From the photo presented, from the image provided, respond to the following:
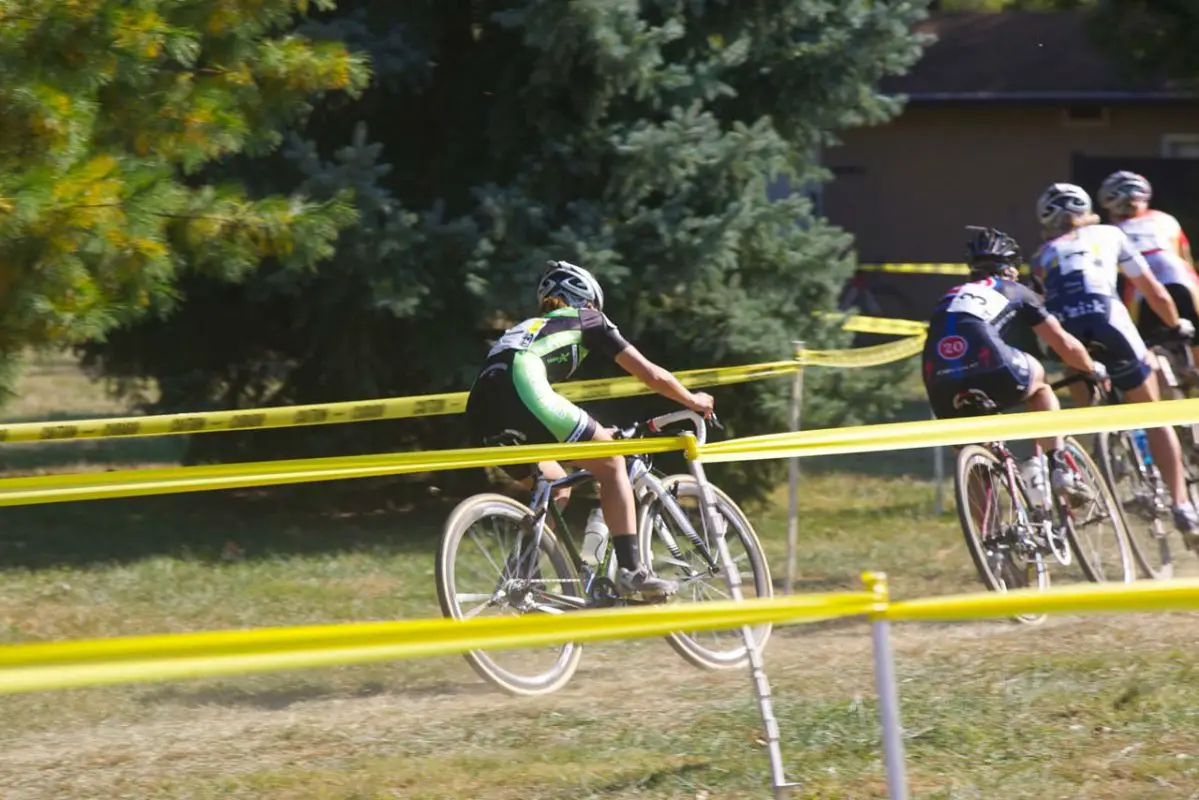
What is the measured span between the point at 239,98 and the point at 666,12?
12.9 feet

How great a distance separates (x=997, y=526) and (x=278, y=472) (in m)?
4.00

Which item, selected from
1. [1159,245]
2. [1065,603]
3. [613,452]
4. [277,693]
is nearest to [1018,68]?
Answer: [1159,245]

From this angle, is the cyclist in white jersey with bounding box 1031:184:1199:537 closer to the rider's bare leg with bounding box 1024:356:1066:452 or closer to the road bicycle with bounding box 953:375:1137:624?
the rider's bare leg with bounding box 1024:356:1066:452

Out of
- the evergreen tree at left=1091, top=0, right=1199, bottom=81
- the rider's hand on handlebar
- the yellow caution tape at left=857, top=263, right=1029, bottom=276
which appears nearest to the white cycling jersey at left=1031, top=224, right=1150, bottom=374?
the rider's hand on handlebar

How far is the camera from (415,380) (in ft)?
38.9

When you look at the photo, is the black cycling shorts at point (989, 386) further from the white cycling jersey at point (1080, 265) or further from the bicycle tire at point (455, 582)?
the bicycle tire at point (455, 582)

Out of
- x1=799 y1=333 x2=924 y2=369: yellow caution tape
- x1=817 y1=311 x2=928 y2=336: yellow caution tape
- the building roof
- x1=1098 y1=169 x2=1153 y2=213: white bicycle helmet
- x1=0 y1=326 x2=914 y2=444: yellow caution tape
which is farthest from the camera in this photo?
the building roof

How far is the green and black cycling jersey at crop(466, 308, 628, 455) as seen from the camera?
736 centimetres

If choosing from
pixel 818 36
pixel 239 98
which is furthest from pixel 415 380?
pixel 239 98

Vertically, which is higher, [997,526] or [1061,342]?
[1061,342]

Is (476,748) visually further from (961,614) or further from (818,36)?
(818,36)

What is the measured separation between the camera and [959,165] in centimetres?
2634

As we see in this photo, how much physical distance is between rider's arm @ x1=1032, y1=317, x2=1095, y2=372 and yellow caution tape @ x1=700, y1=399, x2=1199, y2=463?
2.23 metres

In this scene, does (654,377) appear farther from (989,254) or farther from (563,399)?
(989,254)
